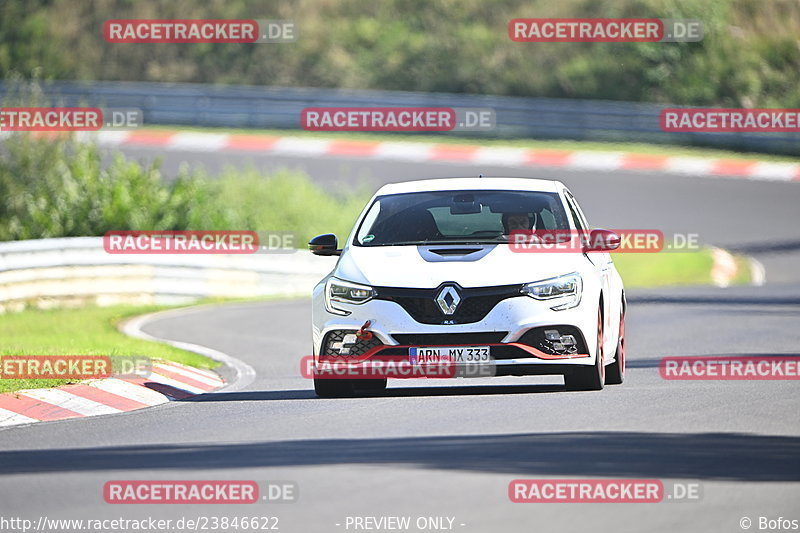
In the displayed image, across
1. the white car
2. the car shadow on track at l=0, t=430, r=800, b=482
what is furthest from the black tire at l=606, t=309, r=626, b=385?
the car shadow on track at l=0, t=430, r=800, b=482

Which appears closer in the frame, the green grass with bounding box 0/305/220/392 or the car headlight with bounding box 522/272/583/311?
the car headlight with bounding box 522/272/583/311

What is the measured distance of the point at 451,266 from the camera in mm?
11945

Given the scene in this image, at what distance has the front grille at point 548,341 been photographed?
1181 cm

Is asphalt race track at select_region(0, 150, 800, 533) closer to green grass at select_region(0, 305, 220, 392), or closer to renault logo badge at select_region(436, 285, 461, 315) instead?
renault logo badge at select_region(436, 285, 461, 315)

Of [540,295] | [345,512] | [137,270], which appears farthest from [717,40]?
[345,512]

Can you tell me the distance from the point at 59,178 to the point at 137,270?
3888 millimetres

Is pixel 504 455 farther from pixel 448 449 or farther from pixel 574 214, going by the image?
pixel 574 214

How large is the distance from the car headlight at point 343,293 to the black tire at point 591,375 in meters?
1.60

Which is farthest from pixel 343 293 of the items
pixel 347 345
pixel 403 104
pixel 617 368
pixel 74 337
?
pixel 403 104

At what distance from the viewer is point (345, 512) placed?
7863 mm

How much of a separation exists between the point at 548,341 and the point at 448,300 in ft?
2.55

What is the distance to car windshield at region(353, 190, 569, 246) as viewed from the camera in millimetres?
12766

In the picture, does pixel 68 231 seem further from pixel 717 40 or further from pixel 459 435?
pixel 717 40

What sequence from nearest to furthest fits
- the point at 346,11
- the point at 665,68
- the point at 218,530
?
the point at 218,530
the point at 665,68
the point at 346,11
